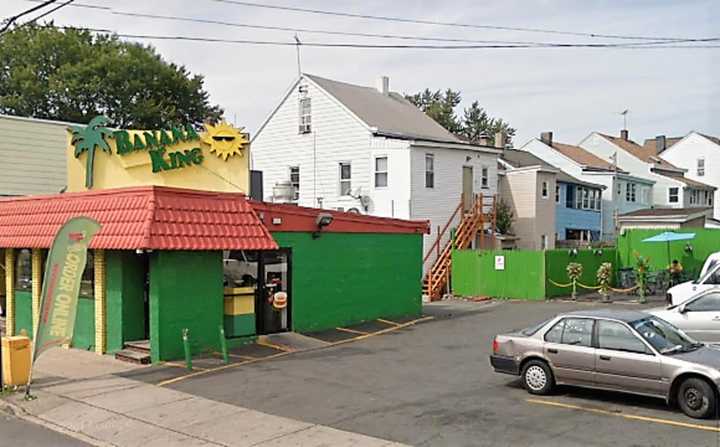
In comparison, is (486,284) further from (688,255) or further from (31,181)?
(31,181)

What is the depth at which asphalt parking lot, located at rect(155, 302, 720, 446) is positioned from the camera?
9.99 meters

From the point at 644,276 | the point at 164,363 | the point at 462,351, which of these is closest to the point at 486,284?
the point at 644,276

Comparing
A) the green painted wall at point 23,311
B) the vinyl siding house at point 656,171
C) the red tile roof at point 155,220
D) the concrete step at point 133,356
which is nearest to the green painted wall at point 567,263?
the red tile roof at point 155,220

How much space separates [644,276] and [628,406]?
1981cm

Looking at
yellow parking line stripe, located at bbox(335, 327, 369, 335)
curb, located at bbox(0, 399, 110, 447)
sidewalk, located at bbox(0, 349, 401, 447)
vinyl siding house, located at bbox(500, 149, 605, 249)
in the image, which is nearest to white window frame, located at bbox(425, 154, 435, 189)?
vinyl siding house, located at bbox(500, 149, 605, 249)

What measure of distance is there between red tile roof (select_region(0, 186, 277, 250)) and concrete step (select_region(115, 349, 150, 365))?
250 centimetres

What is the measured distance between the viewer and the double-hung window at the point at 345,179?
34.3 meters

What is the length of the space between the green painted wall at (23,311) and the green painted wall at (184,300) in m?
5.80

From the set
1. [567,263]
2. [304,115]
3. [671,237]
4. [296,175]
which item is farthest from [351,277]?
[671,237]

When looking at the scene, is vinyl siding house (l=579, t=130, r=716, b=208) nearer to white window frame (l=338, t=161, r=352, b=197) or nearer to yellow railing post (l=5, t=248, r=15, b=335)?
white window frame (l=338, t=161, r=352, b=197)

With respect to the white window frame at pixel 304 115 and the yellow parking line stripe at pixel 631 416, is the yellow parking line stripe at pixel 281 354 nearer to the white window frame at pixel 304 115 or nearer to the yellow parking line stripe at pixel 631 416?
the yellow parking line stripe at pixel 631 416

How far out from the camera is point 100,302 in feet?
57.5

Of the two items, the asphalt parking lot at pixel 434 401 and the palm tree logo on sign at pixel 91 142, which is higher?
the palm tree logo on sign at pixel 91 142

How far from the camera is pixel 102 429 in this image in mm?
11289
